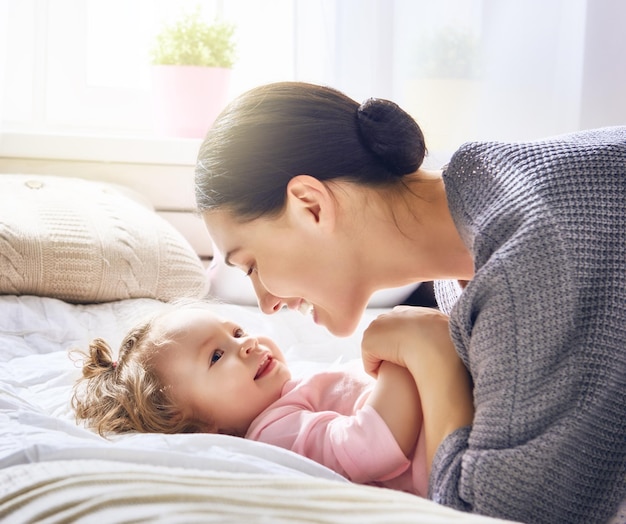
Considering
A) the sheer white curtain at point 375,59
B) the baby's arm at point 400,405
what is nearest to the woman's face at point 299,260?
the baby's arm at point 400,405

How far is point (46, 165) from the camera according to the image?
277cm

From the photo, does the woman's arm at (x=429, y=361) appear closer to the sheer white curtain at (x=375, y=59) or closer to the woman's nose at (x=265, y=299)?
the woman's nose at (x=265, y=299)

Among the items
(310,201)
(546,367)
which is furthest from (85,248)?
(546,367)

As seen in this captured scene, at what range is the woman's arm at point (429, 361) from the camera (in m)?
1.07

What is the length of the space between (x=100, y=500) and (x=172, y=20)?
2601 millimetres

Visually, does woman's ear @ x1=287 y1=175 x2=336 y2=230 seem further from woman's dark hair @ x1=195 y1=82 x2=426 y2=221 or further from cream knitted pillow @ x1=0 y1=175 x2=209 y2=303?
→ cream knitted pillow @ x1=0 y1=175 x2=209 y2=303

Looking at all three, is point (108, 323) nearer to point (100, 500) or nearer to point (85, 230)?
point (85, 230)

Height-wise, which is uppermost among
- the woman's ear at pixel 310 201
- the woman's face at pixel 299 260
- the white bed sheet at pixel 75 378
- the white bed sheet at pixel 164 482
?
the woman's ear at pixel 310 201

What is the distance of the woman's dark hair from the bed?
343 millimetres

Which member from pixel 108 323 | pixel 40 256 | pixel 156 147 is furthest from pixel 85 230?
pixel 156 147

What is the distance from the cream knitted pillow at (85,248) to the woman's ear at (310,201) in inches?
37.4

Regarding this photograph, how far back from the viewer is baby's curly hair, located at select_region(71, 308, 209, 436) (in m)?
1.28

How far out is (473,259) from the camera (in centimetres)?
111

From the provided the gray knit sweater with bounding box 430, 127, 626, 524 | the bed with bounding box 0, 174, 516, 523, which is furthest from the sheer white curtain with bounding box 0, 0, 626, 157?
the gray knit sweater with bounding box 430, 127, 626, 524
